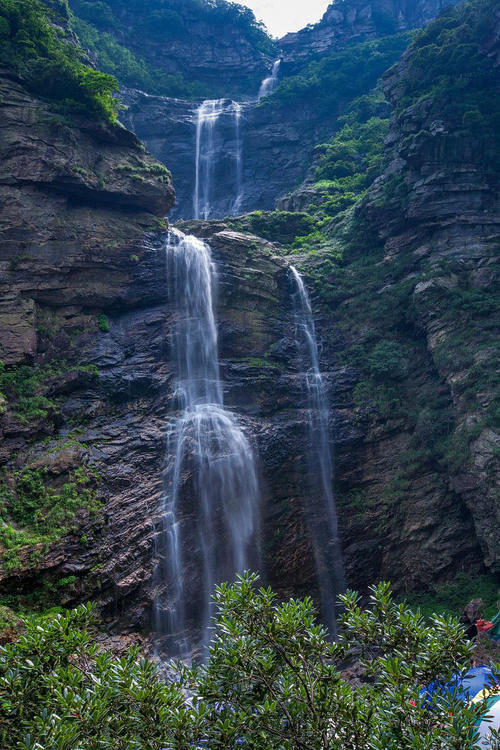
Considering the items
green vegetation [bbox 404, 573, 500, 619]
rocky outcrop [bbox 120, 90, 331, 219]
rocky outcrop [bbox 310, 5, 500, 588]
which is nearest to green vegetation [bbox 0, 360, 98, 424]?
rocky outcrop [bbox 310, 5, 500, 588]

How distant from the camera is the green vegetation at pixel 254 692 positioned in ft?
17.7

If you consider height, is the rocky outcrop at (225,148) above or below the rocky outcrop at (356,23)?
below

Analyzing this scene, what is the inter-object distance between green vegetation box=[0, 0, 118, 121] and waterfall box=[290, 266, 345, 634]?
14272 millimetres

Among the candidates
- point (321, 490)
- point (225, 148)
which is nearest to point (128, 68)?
point (225, 148)

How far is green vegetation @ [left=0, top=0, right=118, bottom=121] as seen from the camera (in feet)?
72.4

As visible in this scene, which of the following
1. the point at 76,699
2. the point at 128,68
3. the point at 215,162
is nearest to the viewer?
the point at 76,699

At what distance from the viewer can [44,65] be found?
22.3m

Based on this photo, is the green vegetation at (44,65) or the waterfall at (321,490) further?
the green vegetation at (44,65)

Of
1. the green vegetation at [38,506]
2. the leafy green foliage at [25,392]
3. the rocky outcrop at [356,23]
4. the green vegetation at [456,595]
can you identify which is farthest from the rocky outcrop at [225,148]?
the green vegetation at [456,595]

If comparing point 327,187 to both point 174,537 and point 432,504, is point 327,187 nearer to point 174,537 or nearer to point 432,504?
point 432,504

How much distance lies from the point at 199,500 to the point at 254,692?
38.9 ft

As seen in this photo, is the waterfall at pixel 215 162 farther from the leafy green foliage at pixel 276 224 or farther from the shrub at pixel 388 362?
the shrub at pixel 388 362

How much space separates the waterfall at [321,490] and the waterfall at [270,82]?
40.7 metres

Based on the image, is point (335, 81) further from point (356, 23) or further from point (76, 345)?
point (76, 345)
